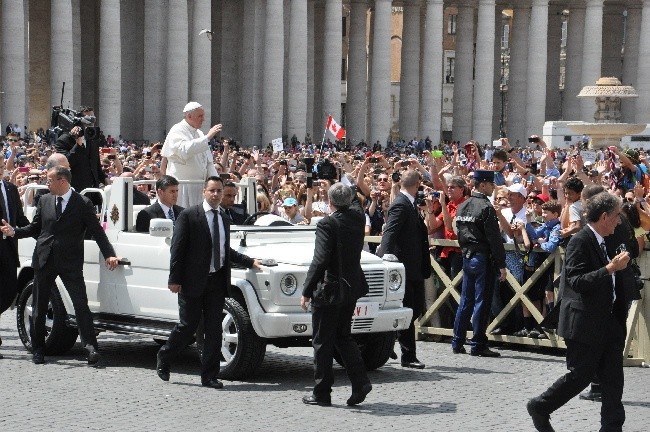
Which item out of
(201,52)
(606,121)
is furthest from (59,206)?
(201,52)

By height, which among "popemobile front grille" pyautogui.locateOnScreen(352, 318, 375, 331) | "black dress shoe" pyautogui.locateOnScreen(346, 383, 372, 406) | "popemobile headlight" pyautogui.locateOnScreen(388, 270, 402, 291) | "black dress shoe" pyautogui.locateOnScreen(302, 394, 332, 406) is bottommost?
"black dress shoe" pyautogui.locateOnScreen(302, 394, 332, 406)

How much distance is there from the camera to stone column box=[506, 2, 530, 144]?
3413 inches

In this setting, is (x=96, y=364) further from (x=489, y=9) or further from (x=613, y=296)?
(x=489, y=9)

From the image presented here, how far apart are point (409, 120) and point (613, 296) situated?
2848 inches

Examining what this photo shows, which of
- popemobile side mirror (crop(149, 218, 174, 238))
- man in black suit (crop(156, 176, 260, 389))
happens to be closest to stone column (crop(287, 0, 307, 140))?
popemobile side mirror (crop(149, 218, 174, 238))

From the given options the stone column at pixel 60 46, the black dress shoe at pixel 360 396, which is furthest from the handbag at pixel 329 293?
the stone column at pixel 60 46

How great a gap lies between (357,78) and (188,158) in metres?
65.5

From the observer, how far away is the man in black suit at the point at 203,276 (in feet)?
49.3

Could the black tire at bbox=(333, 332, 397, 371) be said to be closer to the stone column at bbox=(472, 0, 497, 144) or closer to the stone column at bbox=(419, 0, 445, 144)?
the stone column at bbox=(419, 0, 445, 144)

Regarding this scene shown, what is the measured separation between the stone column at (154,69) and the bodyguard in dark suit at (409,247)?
54655 mm

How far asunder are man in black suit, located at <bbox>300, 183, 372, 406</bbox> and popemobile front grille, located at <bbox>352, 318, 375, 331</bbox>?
4.51 feet

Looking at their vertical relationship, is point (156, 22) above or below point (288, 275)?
above

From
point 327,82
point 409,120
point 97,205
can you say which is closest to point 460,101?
point 409,120

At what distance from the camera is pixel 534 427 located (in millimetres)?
13164
